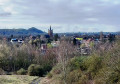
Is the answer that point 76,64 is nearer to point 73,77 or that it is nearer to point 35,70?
point 73,77

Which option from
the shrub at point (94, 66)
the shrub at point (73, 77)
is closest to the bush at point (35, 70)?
the shrub at point (73, 77)

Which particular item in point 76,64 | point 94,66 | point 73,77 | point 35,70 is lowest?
point 35,70

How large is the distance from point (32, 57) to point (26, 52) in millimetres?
1833

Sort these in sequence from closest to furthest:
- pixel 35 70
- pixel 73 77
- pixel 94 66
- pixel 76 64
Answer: pixel 94 66 → pixel 73 77 → pixel 76 64 → pixel 35 70

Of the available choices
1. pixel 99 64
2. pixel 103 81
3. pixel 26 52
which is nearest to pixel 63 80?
pixel 99 64

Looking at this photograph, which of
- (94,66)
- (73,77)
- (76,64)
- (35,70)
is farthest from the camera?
(35,70)

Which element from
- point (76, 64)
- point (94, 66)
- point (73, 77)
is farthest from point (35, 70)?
point (94, 66)

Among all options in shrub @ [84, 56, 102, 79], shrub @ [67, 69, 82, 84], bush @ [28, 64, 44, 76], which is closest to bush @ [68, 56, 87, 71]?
shrub @ [84, 56, 102, 79]

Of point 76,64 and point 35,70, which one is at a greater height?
point 76,64

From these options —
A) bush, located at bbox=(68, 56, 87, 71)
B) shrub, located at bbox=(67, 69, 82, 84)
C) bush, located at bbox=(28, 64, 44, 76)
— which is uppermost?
bush, located at bbox=(68, 56, 87, 71)

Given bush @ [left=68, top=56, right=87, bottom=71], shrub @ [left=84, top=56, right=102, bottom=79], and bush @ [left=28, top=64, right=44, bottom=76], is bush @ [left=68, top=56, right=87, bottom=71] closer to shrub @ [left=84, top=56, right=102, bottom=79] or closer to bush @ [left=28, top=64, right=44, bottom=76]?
shrub @ [left=84, top=56, right=102, bottom=79]

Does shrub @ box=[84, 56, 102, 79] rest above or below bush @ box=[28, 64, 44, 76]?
above

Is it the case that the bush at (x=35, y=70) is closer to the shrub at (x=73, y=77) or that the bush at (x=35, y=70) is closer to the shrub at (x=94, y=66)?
the shrub at (x=73, y=77)

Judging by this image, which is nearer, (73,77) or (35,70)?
(73,77)
